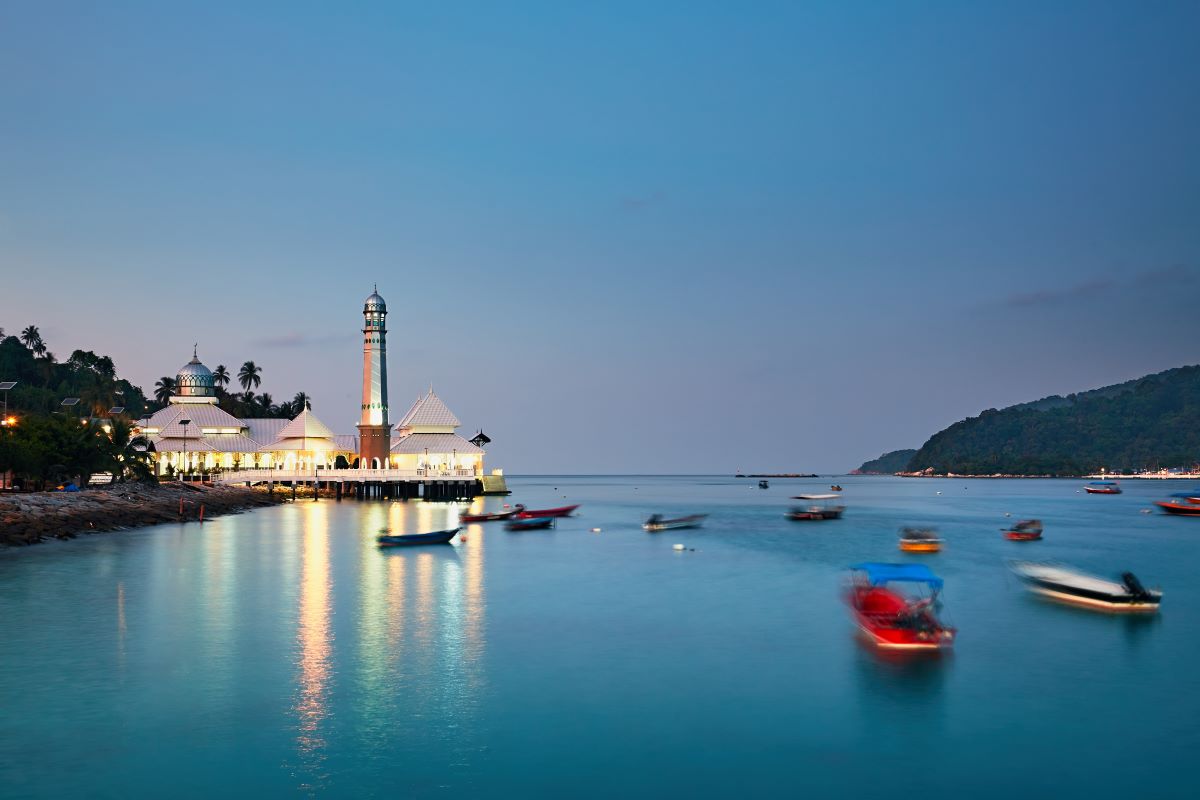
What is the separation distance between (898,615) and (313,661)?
17.7 metres

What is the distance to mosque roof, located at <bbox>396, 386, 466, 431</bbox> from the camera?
12125cm

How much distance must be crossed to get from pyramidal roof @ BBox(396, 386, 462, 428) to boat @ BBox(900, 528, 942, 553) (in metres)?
67.9

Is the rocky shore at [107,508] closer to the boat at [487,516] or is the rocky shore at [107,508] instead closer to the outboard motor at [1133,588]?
the boat at [487,516]

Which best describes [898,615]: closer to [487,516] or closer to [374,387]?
[487,516]

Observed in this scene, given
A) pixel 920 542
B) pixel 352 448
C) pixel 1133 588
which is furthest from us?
pixel 352 448

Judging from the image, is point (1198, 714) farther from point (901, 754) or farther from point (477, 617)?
point (477, 617)

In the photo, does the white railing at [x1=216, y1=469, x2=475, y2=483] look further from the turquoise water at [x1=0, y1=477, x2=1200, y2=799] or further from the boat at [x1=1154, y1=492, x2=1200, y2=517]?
the boat at [x1=1154, y1=492, x2=1200, y2=517]

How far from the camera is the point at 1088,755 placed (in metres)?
20.5

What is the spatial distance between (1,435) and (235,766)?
67065 mm

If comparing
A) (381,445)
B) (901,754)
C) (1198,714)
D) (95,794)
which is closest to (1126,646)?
(1198,714)

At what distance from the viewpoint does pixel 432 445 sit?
119 metres

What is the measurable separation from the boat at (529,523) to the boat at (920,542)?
28493 millimetres

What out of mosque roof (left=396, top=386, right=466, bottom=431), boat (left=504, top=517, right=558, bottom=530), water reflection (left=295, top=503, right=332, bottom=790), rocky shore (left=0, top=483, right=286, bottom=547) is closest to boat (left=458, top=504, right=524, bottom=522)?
boat (left=504, top=517, right=558, bottom=530)

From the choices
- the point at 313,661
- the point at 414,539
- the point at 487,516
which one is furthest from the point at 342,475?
the point at 313,661
